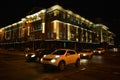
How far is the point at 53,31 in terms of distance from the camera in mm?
57469

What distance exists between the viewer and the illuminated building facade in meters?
57.6

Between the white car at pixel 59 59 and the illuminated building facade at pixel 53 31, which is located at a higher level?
the illuminated building facade at pixel 53 31

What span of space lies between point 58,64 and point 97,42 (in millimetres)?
83602

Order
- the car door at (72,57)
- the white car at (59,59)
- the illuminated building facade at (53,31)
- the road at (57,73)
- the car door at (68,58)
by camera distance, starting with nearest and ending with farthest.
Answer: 1. the road at (57,73)
2. the white car at (59,59)
3. the car door at (68,58)
4. the car door at (72,57)
5. the illuminated building facade at (53,31)

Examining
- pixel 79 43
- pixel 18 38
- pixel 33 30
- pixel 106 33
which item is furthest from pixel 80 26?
pixel 106 33

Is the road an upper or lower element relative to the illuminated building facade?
lower

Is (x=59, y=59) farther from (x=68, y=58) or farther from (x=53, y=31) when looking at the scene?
(x=53, y=31)

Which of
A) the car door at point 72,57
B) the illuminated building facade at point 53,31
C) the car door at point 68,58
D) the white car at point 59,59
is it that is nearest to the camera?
the white car at point 59,59

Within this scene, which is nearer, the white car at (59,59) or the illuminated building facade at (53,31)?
the white car at (59,59)

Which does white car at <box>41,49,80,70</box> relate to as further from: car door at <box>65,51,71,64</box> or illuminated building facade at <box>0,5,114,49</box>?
illuminated building facade at <box>0,5,114,49</box>

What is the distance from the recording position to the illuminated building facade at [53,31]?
5759cm

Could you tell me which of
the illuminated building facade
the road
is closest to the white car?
the road

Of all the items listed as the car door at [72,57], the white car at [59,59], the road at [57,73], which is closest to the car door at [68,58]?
the white car at [59,59]

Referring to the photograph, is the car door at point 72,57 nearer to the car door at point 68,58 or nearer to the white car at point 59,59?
the white car at point 59,59
